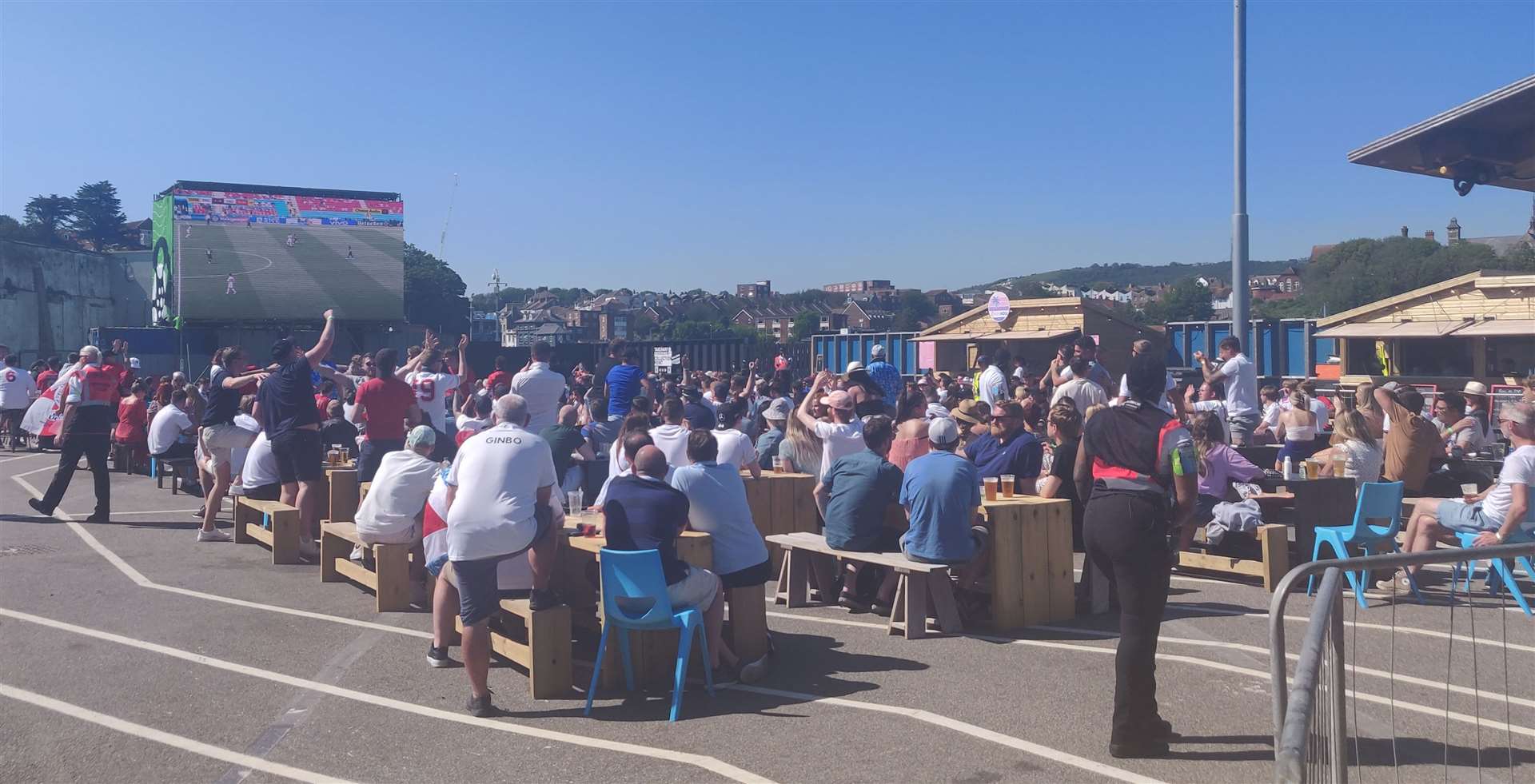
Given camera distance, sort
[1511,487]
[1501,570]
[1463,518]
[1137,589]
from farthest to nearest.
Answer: [1463,518] → [1511,487] → [1501,570] → [1137,589]

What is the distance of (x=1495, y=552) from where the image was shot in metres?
4.10

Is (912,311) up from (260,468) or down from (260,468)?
up

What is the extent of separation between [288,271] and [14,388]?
20.5 metres

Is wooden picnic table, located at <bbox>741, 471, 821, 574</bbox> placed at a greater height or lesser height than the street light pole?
lesser

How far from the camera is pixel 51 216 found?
78875 millimetres

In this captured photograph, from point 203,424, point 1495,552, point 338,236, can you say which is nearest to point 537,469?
point 1495,552

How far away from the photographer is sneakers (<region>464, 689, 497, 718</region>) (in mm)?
5648

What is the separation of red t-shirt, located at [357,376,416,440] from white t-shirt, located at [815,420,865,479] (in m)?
3.68

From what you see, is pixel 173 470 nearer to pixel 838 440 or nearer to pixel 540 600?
pixel 838 440

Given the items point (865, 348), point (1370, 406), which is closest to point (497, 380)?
point (1370, 406)

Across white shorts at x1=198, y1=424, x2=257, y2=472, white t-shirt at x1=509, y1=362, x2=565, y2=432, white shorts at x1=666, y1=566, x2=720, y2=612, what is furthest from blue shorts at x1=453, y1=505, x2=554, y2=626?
white shorts at x1=198, y1=424, x2=257, y2=472

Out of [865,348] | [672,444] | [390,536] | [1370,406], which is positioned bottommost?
[390,536]

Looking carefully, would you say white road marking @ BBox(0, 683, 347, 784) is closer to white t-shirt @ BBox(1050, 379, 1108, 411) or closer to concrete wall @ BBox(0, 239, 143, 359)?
white t-shirt @ BBox(1050, 379, 1108, 411)

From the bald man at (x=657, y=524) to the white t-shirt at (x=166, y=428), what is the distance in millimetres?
9642
